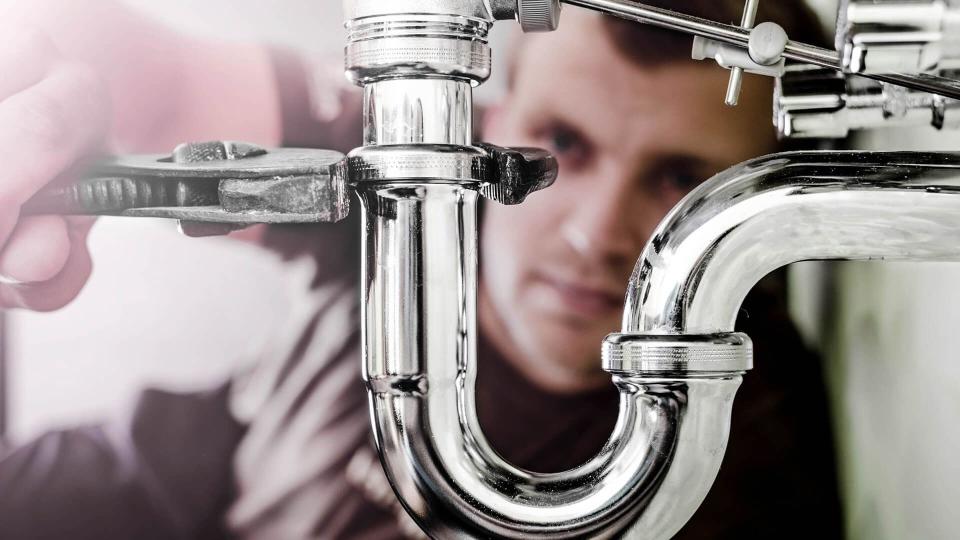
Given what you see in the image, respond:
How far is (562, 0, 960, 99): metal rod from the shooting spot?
448 mm

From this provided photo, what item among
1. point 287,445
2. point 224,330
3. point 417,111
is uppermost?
point 417,111

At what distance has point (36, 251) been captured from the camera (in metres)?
0.78

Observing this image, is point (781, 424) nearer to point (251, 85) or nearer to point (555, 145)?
point (555, 145)

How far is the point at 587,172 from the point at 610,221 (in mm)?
46

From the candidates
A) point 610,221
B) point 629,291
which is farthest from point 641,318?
point 610,221

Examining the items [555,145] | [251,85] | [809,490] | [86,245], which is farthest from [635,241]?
[86,245]

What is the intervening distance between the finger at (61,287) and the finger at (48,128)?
57mm

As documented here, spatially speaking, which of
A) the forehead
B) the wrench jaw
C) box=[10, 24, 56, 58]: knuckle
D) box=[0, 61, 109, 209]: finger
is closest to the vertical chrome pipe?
box=[0, 61, 109, 209]: finger

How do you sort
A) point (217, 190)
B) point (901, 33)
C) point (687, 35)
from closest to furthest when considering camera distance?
point (901, 33), point (217, 190), point (687, 35)

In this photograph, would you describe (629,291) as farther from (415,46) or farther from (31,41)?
(31,41)

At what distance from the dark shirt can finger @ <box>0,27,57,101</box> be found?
220 mm

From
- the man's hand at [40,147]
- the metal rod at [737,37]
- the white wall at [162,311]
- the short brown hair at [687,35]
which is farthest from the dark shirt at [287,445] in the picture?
the metal rod at [737,37]

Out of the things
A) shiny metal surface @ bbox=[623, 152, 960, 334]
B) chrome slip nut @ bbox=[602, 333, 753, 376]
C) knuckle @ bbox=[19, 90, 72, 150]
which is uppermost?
knuckle @ bbox=[19, 90, 72, 150]

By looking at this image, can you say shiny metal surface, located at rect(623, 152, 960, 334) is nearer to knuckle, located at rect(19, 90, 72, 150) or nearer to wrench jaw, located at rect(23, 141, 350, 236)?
wrench jaw, located at rect(23, 141, 350, 236)
